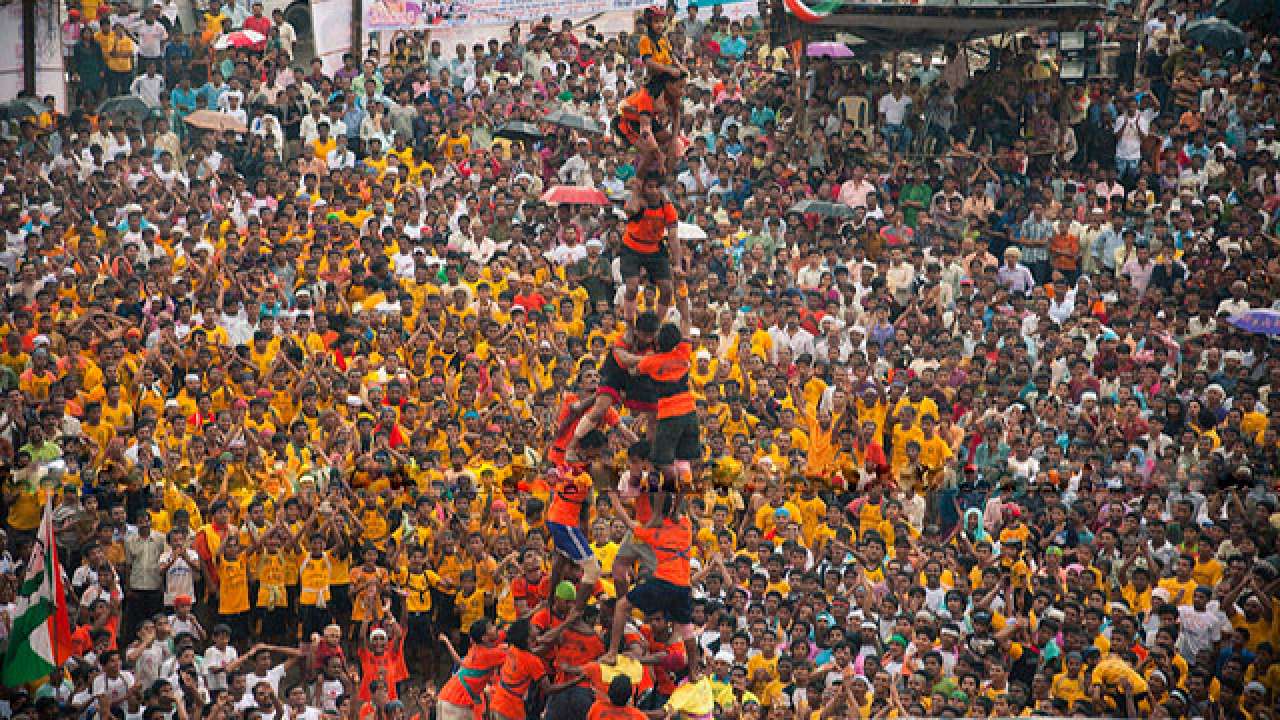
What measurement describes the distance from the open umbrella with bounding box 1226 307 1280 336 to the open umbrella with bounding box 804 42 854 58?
4.59 metres

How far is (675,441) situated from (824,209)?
3780 millimetres

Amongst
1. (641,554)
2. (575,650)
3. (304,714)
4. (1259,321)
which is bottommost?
(304,714)

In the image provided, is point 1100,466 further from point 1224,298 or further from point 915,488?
point 1224,298

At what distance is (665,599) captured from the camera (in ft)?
42.0

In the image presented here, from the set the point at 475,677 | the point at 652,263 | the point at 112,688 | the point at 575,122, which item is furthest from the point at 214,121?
the point at 475,677

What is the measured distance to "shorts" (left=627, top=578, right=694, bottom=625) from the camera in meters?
12.8

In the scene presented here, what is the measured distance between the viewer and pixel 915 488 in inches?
558

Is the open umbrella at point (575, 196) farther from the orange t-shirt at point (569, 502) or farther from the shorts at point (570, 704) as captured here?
the shorts at point (570, 704)

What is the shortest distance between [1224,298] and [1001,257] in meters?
2.00

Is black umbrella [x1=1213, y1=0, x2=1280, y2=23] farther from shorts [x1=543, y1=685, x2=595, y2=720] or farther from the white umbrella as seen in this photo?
shorts [x1=543, y1=685, x2=595, y2=720]

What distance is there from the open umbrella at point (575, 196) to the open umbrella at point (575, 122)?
1.00 meters

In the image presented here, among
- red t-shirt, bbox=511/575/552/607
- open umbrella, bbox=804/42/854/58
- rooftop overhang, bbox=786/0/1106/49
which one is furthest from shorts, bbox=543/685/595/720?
rooftop overhang, bbox=786/0/1106/49

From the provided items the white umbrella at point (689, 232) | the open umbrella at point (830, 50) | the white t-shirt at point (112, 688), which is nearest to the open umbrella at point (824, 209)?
the white umbrella at point (689, 232)

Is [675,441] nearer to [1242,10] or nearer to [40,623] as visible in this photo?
[40,623]
